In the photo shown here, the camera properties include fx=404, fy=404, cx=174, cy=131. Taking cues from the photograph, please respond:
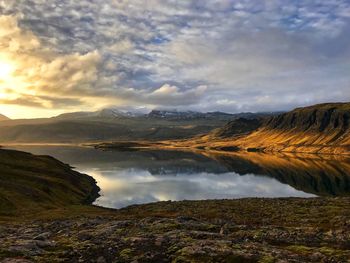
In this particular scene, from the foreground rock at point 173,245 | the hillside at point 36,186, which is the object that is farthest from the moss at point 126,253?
the hillside at point 36,186

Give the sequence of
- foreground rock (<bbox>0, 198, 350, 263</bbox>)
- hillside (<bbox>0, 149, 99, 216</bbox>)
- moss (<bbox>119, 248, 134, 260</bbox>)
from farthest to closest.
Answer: hillside (<bbox>0, 149, 99, 216</bbox>), moss (<bbox>119, 248, 134, 260</bbox>), foreground rock (<bbox>0, 198, 350, 263</bbox>)

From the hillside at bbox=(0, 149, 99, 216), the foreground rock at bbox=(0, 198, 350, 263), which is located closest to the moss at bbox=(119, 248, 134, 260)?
the foreground rock at bbox=(0, 198, 350, 263)

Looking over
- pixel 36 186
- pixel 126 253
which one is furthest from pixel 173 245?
pixel 36 186

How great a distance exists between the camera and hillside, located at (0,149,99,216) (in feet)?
283

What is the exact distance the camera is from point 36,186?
349ft

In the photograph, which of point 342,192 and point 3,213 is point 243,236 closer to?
point 3,213

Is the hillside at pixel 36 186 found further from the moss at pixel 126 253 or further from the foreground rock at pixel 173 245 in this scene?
the moss at pixel 126 253

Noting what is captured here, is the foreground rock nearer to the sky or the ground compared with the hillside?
nearer to the sky

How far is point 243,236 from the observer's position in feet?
127

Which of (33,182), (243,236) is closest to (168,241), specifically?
(243,236)

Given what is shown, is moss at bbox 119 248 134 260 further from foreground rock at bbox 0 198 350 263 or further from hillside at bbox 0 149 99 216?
hillside at bbox 0 149 99 216

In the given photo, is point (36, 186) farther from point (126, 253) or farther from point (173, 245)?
point (126, 253)

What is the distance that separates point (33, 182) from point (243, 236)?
83.2m

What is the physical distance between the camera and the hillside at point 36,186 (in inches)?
3396
